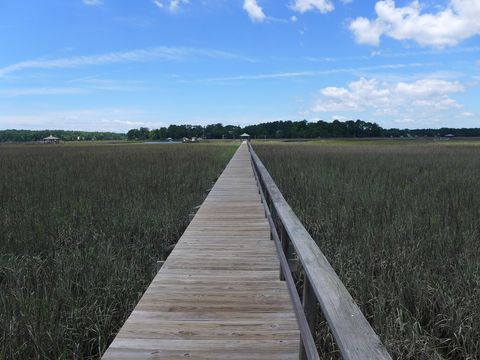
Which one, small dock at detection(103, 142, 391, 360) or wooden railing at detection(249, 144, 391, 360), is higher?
wooden railing at detection(249, 144, 391, 360)

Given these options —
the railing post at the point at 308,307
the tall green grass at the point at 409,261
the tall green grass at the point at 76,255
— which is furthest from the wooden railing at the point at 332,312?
the tall green grass at the point at 76,255

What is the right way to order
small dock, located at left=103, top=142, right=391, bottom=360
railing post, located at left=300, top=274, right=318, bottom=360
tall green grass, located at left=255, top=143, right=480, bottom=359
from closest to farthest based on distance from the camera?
small dock, located at left=103, top=142, right=391, bottom=360 < railing post, located at left=300, top=274, right=318, bottom=360 < tall green grass, located at left=255, top=143, right=480, bottom=359

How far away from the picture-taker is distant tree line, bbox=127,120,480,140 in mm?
112125

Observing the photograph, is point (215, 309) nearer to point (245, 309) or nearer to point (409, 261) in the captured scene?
point (245, 309)

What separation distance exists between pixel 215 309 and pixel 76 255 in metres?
2.12

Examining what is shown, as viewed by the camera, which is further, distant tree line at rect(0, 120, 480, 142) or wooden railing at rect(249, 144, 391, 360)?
distant tree line at rect(0, 120, 480, 142)

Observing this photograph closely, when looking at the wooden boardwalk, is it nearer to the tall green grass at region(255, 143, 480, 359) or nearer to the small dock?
the small dock

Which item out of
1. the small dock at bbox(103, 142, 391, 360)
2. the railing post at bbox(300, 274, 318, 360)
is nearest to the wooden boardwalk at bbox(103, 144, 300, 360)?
the small dock at bbox(103, 142, 391, 360)

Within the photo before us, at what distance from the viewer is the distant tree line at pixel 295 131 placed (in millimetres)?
112125

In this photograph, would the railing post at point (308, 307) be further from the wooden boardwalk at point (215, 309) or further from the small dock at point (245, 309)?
the wooden boardwalk at point (215, 309)

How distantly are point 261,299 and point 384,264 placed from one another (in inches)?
60.6

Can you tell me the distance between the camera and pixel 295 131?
116 meters

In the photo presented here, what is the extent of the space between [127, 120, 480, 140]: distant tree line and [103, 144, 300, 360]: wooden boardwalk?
349 feet

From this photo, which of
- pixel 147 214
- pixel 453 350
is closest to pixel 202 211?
pixel 147 214
